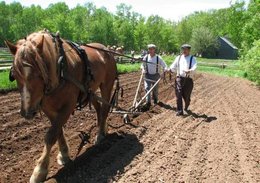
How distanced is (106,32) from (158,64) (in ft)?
113

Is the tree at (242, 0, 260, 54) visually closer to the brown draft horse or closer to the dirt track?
the dirt track

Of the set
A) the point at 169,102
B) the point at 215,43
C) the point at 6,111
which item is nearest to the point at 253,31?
the point at 169,102

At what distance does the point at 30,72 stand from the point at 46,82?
0.27m

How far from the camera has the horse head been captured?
402cm

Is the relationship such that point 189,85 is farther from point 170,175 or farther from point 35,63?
point 35,63

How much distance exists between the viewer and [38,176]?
→ 14.8 feet

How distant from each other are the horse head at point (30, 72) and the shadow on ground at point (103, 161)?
3.68 ft

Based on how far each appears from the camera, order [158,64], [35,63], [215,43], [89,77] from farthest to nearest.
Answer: [215,43]
[158,64]
[89,77]
[35,63]

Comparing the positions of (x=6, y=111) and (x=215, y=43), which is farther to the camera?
(x=215, y=43)

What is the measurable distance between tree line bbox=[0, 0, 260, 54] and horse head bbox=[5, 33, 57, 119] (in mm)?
22077

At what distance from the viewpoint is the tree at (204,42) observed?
65438mm

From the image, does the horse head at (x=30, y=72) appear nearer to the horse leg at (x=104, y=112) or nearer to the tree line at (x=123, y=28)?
the horse leg at (x=104, y=112)

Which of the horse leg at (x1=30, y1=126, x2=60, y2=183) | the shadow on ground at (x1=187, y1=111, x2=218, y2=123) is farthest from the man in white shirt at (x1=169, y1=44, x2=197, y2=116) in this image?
the horse leg at (x1=30, y1=126, x2=60, y2=183)

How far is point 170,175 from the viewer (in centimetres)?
511
